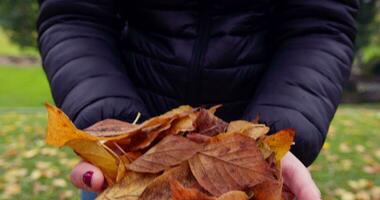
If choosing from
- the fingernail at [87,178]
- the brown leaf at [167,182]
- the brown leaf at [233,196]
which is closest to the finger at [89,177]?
the fingernail at [87,178]

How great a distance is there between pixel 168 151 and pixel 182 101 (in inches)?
23.5

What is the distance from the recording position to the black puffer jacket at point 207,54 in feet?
4.75

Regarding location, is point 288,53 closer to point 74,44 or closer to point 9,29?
point 74,44

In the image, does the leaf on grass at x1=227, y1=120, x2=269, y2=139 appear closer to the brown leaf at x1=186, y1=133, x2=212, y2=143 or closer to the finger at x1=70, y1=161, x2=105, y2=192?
the brown leaf at x1=186, y1=133, x2=212, y2=143

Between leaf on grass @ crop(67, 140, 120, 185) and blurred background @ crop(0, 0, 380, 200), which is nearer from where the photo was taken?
leaf on grass @ crop(67, 140, 120, 185)

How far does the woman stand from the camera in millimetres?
1432

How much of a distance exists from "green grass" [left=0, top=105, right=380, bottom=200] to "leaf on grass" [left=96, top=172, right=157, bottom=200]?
10.1ft

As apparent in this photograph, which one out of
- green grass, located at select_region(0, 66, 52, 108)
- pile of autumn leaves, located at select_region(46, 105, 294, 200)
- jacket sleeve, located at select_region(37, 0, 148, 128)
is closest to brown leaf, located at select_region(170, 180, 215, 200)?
pile of autumn leaves, located at select_region(46, 105, 294, 200)

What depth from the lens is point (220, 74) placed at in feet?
5.17

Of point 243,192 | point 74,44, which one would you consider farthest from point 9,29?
point 243,192

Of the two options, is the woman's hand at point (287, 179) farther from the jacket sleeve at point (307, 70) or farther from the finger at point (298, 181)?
the jacket sleeve at point (307, 70)

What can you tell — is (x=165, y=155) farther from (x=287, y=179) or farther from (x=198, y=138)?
(x=287, y=179)

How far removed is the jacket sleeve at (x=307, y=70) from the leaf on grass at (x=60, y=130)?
0.49 metres

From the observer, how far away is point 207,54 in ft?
5.04
